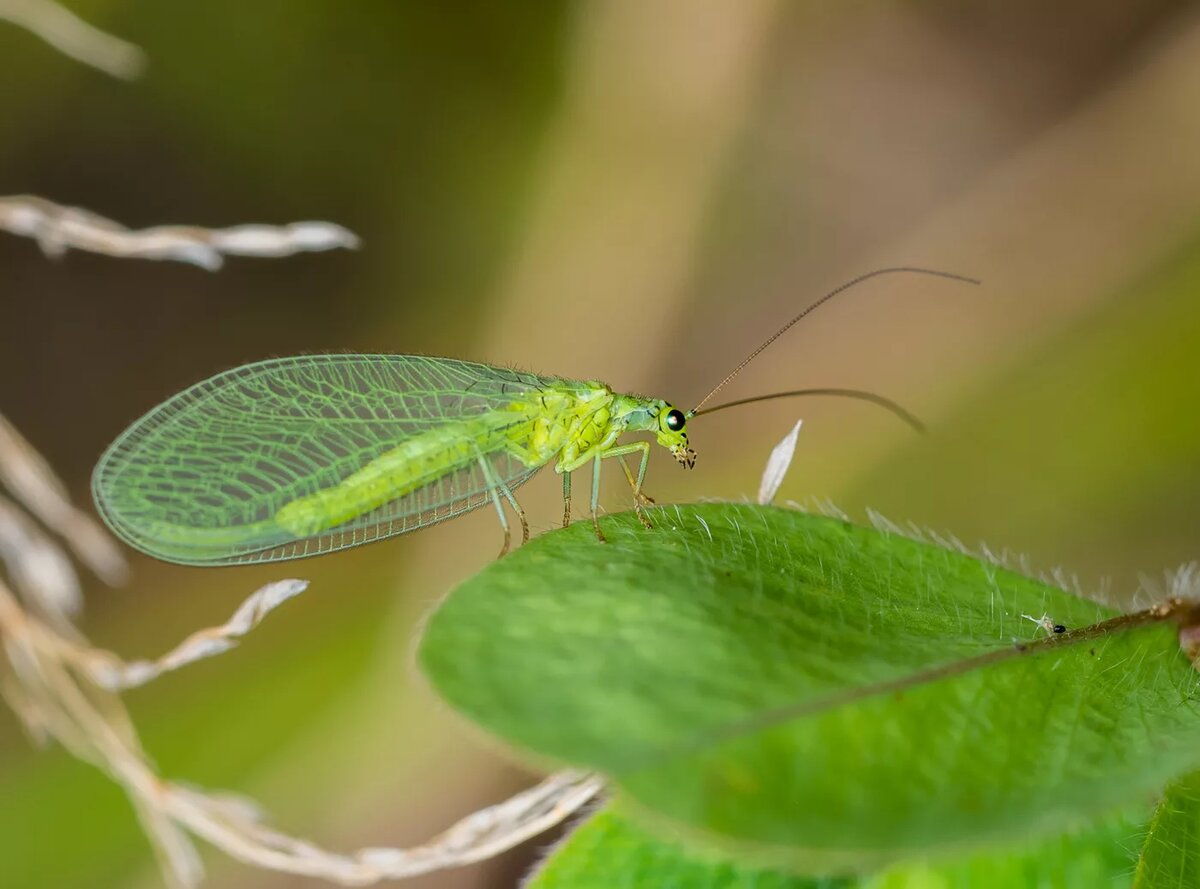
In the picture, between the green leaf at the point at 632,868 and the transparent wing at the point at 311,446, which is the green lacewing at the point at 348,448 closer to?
the transparent wing at the point at 311,446

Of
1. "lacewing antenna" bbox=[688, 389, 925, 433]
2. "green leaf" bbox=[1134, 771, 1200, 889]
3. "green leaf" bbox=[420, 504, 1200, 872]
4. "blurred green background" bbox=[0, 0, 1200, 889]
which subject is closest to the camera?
"green leaf" bbox=[420, 504, 1200, 872]

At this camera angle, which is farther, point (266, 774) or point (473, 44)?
point (473, 44)

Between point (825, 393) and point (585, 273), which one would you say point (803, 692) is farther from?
point (585, 273)

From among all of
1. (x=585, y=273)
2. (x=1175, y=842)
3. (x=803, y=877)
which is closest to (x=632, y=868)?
(x=803, y=877)

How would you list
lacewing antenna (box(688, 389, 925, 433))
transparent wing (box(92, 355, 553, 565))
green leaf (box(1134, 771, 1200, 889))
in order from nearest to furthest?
green leaf (box(1134, 771, 1200, 889))
lacewing antenna (box(688, 389, 925, 433))
transparent wing (box(92, 355, 553, 565))

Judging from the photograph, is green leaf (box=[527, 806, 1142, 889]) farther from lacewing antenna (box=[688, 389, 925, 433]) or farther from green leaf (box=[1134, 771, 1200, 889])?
lacewing antenna (box=[688, 389, 925, 433])

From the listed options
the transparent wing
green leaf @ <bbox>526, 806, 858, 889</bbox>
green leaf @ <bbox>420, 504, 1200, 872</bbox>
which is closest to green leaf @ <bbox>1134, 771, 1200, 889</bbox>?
green leaf @ <bbox>420, 504, 1200, 872</bbox>

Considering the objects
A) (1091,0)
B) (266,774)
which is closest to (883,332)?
(1091,0)

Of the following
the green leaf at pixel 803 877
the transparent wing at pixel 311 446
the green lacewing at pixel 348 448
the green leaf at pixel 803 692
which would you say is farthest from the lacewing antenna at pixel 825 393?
the green leaf at pixel 803 877

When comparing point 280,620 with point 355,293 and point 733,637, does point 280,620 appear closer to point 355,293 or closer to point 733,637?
point 355,293
